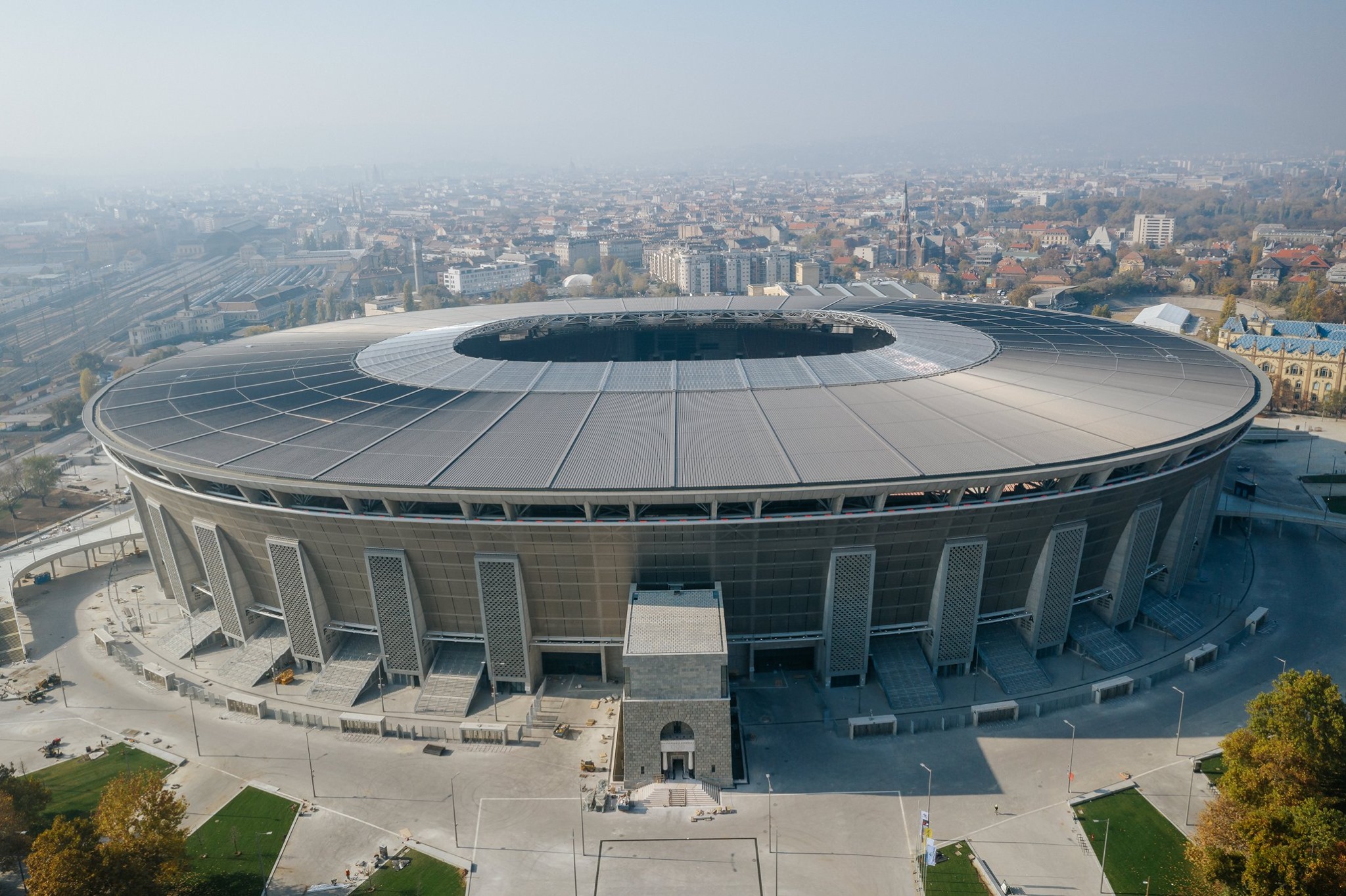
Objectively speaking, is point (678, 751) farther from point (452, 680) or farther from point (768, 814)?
point (452, 680)

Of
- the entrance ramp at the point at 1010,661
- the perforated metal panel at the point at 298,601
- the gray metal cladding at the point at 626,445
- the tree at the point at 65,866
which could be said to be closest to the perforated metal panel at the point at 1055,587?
the entrance ramp at the point at 1010,661

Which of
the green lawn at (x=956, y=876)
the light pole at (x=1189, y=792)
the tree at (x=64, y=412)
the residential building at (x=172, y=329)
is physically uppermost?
the green lawn at (x=956, y=876)

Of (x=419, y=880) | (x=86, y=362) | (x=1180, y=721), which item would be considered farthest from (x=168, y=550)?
(x=86, y=362)

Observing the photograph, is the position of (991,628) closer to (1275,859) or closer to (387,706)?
(1275,859)

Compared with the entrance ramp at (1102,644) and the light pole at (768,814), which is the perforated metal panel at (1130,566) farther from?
the light pole at (768,814)

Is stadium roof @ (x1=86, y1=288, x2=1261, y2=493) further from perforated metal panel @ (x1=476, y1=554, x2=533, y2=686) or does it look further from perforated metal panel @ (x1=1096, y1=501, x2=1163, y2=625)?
perforated metal panel @ (x1=1096, y1=501, x2=1163, y2=625)

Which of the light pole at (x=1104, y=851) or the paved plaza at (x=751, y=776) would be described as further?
the paved plaza at (x=751, y=776)
